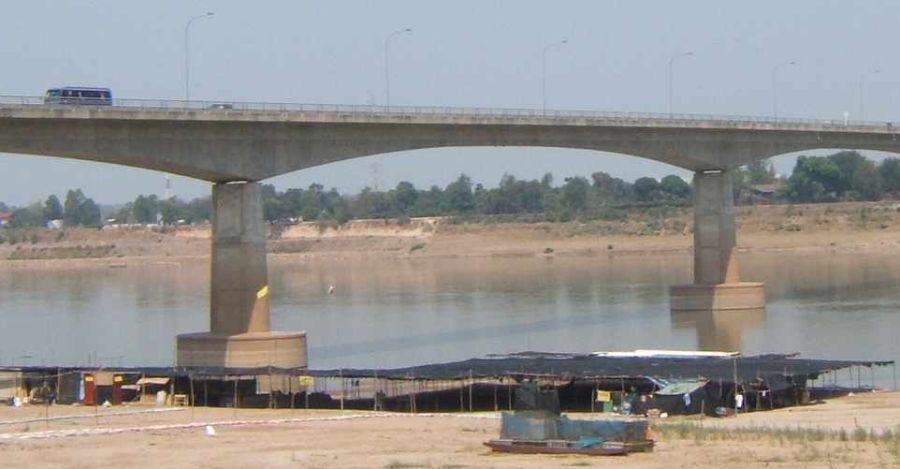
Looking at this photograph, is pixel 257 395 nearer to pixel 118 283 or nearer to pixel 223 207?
pixel 223 207

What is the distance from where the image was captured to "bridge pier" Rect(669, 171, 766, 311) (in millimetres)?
92375

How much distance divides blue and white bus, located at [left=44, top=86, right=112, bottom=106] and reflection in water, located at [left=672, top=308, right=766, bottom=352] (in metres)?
25.3

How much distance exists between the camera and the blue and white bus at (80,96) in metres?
59.7

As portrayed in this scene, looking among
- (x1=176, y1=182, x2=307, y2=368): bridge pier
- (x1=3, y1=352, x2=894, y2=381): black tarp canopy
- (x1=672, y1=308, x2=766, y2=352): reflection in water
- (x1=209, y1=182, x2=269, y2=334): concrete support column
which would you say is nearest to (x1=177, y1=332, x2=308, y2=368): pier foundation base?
(x1=176, y1=182, x2=307, y2=368): bridge pier

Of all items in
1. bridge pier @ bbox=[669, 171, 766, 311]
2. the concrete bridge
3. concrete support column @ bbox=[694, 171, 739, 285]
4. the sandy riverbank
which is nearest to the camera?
the sandy riverbank

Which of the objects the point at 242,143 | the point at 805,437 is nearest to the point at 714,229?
the point at 242,143

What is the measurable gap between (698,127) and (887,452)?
60.6 meters

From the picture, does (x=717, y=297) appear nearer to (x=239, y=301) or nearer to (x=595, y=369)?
(x=239, y=301)

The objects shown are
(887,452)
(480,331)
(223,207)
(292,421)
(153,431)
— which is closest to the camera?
(887,452)

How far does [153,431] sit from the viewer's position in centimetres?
3991

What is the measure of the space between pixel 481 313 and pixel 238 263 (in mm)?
28955

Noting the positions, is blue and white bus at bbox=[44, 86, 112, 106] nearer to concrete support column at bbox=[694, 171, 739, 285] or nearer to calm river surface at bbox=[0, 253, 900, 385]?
calm river surface at bbox=[0, 253, 900, 385]

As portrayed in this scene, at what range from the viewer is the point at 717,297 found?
305 feet

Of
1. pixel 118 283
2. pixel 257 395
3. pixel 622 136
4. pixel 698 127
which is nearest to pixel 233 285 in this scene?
pixel 257 395
